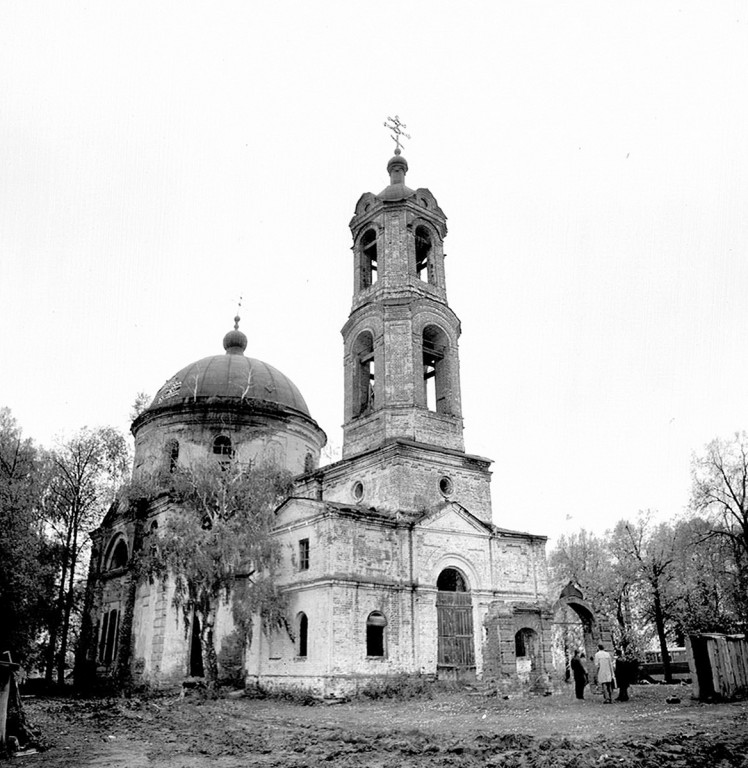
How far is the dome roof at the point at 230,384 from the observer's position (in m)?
29.2

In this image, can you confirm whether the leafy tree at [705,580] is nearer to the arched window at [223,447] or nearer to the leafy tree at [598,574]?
the leafy tree at [598,574]

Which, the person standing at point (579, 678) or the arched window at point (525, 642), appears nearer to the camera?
the person standing at point (579, 678)

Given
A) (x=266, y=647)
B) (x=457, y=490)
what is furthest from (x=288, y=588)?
(x=457, y=490)

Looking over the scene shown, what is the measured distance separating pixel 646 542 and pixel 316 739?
30303 millimetres

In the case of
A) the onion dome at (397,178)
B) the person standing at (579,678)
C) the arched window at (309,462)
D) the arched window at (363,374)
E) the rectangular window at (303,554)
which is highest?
the onion dome at (397,178)

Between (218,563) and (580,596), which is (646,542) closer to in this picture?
(580,596)

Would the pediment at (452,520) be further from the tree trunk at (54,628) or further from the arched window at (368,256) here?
the tree trunk at (54,628)

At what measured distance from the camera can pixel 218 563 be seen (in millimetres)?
20406

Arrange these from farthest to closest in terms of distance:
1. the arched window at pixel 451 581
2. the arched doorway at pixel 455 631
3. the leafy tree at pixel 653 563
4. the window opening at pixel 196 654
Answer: the leafy tree at pixel 653 563 < the window opening at pixel 196 654 < the arched window at pixel 451 581 < the arched doorway at pixel 455 631

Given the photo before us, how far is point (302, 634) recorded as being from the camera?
68.7 feet

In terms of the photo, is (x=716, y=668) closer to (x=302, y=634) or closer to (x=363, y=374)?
(x=302, y=634)

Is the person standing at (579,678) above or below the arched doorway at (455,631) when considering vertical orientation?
below

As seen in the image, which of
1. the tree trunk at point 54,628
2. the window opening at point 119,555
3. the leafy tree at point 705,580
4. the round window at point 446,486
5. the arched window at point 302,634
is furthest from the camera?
the leafy tree at point 705,580

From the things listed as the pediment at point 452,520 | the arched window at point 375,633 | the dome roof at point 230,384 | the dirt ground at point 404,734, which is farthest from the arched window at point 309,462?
the dirt ground at point 404,734
